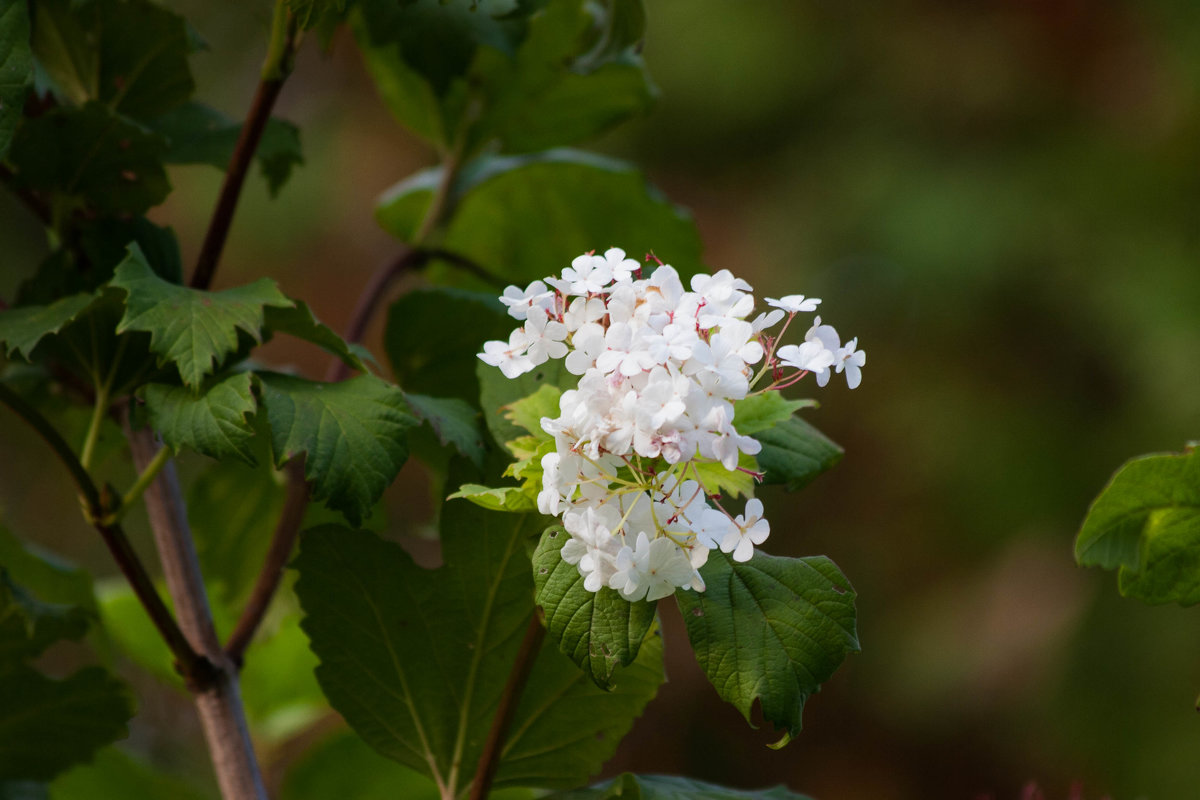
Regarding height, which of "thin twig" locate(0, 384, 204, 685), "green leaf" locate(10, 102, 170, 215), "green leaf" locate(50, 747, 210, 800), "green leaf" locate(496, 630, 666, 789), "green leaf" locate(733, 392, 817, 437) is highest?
"green leaf" locate(10, 102, 170, 215)

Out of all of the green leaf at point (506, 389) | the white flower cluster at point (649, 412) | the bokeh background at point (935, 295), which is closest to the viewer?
the white flower cluster at point (649, 412)

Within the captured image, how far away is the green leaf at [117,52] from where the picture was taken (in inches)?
17.8

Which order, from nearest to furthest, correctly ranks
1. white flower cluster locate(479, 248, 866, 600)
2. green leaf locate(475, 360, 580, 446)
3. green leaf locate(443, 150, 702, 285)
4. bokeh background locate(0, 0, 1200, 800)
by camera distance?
white flower cluster locate(479, 248, 866, 600), green leaf locate(475, 360, 580, 446), green leaf locate(443, 150, 702, 285), bokeh background locate(0, 0, 1200, 800)

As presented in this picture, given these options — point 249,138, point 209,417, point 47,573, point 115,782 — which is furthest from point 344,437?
point 115,782

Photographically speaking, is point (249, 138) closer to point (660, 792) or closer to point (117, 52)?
point (117, 52)

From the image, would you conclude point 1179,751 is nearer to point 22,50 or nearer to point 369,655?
point 369,655

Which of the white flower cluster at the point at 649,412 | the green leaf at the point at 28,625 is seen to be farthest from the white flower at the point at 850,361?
the green leaf at the point at 28,625

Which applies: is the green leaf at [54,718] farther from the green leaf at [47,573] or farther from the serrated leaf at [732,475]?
the serrated leaf at [732,475]

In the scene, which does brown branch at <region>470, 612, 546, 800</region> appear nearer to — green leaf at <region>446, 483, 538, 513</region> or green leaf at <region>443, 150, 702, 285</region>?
green leaf at <region>446, 483, 538, 513</region>

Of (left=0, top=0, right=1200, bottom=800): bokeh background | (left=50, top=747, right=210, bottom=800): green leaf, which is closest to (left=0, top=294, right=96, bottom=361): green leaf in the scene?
(left=50, top=747, right=210, bottom=800): green leaf

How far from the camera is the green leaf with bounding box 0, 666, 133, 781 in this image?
461mm

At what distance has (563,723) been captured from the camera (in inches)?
16.6

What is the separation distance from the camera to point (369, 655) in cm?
42

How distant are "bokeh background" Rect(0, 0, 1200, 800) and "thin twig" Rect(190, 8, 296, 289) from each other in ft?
4.70
